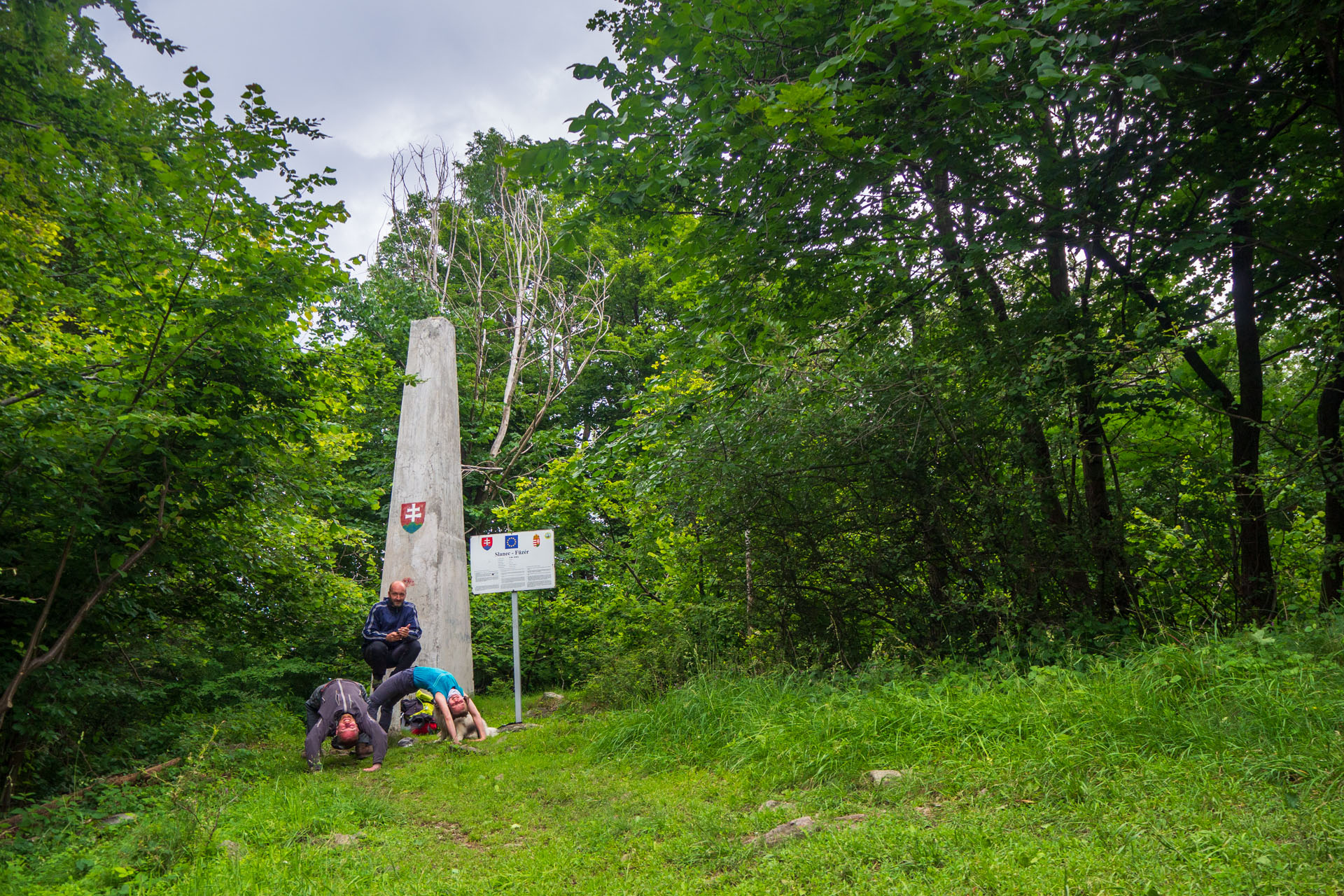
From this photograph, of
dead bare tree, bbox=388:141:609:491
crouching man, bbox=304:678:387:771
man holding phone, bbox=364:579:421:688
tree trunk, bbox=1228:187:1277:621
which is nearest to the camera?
tree trunk, bbox=1228:187:1277:621

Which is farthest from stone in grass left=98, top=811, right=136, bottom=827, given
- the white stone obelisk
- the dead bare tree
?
the dead bare tree

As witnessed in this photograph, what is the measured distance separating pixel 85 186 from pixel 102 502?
2.09 m

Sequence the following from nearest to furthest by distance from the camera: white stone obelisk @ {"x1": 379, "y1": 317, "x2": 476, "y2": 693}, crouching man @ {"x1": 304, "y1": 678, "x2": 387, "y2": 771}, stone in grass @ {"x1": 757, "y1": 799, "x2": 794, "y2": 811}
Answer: stone in grass @ {"x1": 757, "y1": 799, "x2": 794, "y2": 811}, crouching man @ {"x1": 304, "y1": 678, "x2": 387, "y2": 771}, white stone obelisk @ {"x1": 379, "y1": 317, "x2": 476, "y2": 693}

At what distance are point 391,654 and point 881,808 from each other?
552 cm

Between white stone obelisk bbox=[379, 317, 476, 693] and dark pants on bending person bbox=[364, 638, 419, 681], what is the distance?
1.53 meters

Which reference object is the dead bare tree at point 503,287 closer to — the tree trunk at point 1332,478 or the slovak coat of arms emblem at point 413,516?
the slovak coat of arms emblem at point 413,516

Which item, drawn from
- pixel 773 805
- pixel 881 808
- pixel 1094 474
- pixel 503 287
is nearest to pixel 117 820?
pixel 773 805

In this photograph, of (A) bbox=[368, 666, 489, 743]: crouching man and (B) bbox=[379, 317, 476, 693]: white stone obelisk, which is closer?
(A) bbox=[368, 666, 489, 743]: crouching man

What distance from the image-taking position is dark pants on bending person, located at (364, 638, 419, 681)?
7.50m

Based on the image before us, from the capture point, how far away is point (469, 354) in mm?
17469

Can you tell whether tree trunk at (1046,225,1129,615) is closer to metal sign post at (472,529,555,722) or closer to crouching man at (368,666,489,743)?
metal sign post at (472,529,555,722)

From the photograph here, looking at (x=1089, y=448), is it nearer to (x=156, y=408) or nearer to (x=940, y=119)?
(x=940, y=119)

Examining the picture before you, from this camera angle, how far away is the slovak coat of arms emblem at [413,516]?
948cm

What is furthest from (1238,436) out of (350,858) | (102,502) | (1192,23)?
(102,502)
